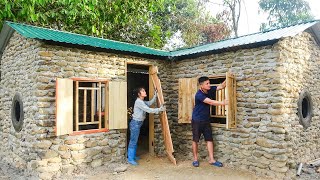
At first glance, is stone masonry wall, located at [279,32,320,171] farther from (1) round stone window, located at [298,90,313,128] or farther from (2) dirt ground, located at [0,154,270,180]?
(2) dirt ground, located at [0,154,270,180]

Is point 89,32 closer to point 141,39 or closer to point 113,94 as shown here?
point 141,39

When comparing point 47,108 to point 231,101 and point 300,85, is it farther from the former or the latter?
point 300,85

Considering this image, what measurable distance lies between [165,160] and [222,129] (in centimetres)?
179

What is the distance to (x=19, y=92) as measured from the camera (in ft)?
21.2

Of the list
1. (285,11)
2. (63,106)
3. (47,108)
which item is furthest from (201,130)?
(285,11)

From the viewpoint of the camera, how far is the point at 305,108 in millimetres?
6773

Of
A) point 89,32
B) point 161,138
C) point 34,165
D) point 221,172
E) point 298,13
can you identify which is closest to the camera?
point 34,165

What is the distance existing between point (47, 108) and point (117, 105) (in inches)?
64.7

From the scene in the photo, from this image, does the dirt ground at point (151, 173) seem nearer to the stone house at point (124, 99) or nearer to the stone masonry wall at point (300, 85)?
the stone house at point (124, 99)

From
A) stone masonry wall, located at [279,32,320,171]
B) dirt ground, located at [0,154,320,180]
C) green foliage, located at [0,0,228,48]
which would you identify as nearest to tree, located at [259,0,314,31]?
green foliage, located at [0,0,228,48]

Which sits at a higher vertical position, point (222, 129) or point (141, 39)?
point (141, 39)

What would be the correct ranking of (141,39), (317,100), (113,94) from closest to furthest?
(113,94) < (317,100) < (141,39)

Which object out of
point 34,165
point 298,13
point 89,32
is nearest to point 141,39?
point 89,32

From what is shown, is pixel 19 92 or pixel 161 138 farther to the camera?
pixel 161 138
